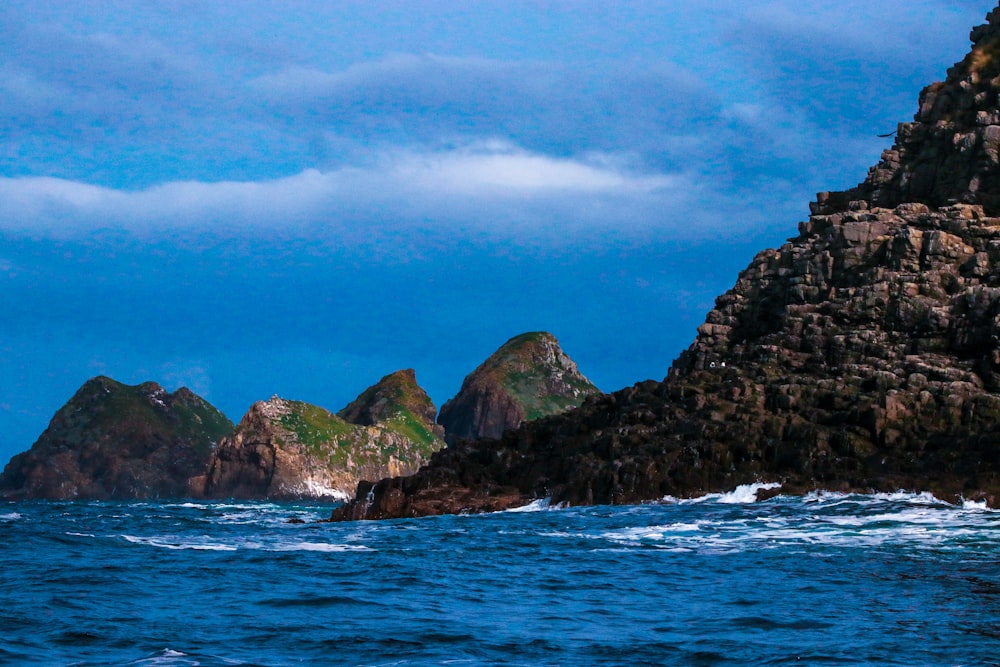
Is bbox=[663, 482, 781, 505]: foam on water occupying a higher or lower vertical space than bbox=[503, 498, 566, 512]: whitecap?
higher

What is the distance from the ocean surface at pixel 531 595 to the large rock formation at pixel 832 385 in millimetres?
10677

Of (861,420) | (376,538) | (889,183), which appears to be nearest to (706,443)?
(861,420)

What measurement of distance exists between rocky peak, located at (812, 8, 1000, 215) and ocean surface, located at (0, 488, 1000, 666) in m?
47.6

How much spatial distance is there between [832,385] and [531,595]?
4525 centimetres

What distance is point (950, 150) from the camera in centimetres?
9688

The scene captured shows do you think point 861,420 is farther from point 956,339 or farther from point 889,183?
point 889,183

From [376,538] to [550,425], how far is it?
36.0m

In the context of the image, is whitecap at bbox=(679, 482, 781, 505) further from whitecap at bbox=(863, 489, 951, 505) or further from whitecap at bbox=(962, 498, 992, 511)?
whitecap at bbox=(962, 498, 992, 511)

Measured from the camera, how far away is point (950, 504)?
53625 millimetres

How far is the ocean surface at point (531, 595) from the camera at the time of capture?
67.5 feet

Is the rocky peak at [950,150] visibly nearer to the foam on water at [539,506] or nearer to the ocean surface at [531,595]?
the foam on water at [539,506]

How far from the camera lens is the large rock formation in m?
61.9

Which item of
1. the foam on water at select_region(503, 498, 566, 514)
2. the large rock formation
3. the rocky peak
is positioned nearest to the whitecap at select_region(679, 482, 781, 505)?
the large rock formation

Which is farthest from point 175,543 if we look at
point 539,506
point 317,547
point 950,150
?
point 950,150
